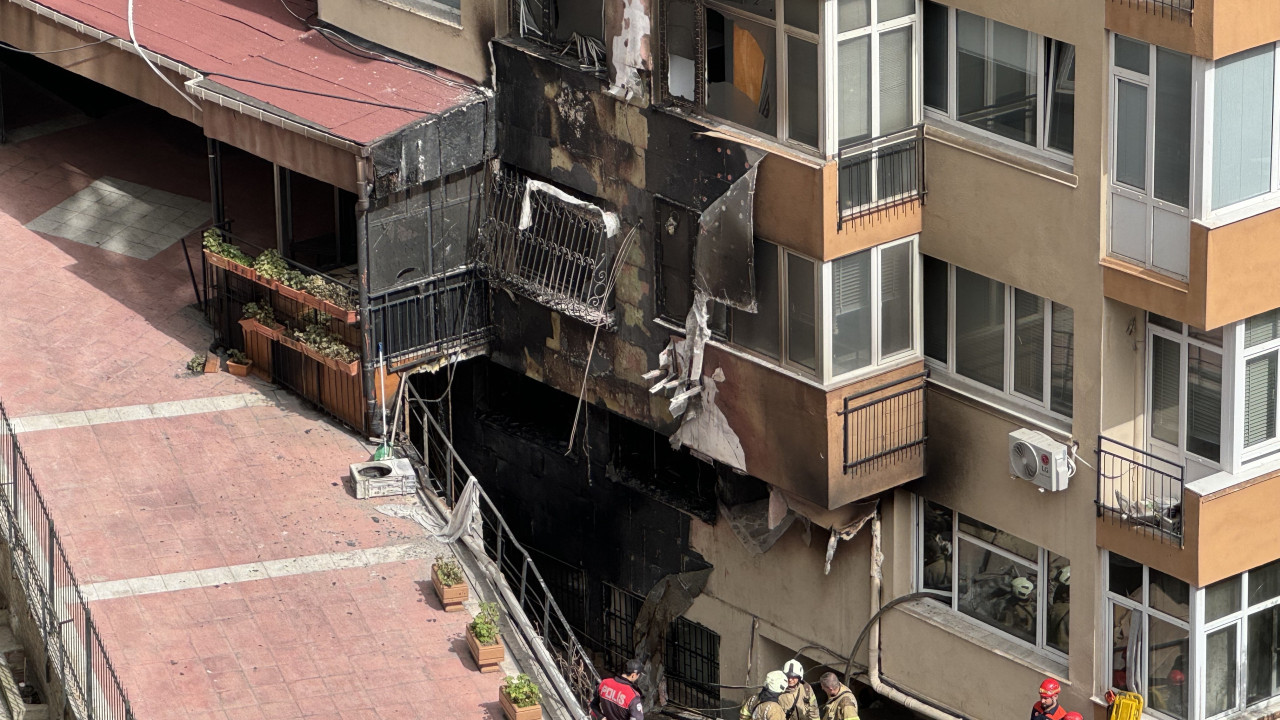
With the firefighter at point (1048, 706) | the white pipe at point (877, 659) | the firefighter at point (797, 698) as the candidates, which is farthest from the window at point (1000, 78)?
the firefighter at point (797, 698)

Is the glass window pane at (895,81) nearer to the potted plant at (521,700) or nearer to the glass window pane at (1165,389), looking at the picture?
the glass window pane at (1165,389)

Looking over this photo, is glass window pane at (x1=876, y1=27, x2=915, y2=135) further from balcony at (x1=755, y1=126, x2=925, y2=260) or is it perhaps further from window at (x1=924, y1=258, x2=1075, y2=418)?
window at (x1=924, y1=258, x2=1075, y2=418)

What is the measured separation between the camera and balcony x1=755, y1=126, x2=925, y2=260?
93.9ft

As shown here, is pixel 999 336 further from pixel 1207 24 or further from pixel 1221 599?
pixel 1207 24

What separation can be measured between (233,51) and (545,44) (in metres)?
5.40

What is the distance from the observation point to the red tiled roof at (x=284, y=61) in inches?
1296

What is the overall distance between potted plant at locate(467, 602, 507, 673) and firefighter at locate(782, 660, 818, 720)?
346cm

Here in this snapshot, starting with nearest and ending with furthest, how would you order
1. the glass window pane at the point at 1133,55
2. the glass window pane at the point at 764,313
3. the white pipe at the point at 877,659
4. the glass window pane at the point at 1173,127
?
1. the glass window pane at the point at 1173,127
2. the glass window pane at the point at 1133,55
3. the glass window pane at the point at 764,313
4. the white pipe at the point at 877,659

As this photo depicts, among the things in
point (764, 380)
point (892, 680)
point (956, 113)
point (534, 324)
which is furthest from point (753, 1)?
point (892, 680)

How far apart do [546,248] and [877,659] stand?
7.00 meters

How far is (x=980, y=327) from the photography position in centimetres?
2947

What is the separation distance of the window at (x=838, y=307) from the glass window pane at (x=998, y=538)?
2.27 m

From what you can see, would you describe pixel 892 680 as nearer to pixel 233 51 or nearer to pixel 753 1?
pixel 753 1

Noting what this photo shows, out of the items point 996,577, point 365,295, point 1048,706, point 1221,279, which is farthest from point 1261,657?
point 365,295
